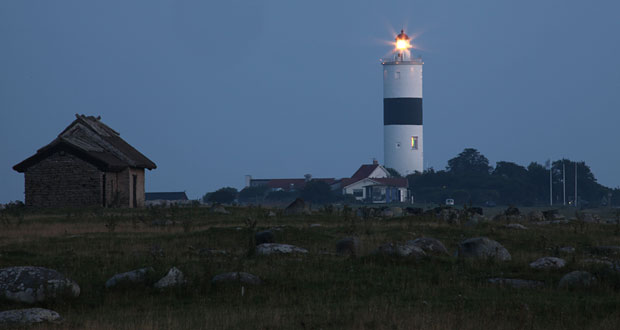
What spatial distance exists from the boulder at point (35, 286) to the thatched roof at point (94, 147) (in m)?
31.8

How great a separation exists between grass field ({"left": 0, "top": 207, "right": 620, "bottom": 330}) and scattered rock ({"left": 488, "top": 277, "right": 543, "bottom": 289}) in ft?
0.76

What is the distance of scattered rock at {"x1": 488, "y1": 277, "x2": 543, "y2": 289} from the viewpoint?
17.7m

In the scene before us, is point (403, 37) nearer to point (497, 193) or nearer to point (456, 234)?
point (497, 193)

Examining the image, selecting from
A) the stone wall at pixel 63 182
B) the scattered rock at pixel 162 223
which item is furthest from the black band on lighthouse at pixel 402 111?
the scattered rock at pixel 162 223

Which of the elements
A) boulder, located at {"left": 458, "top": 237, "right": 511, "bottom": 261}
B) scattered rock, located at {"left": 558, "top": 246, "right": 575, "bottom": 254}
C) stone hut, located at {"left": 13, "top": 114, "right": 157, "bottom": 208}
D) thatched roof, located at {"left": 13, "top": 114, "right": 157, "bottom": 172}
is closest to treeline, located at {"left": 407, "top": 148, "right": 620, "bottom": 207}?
thatched roof, located at {"left": 13, "top": 114, "right": 157, "bottom": 172}

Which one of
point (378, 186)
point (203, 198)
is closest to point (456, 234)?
point (378, 186)

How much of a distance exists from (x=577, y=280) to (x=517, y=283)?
1.14 meters

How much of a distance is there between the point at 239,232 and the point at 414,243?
6.34m

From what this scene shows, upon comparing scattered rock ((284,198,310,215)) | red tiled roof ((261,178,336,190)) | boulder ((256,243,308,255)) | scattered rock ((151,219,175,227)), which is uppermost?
red tiled roof ((261,178,336,190))

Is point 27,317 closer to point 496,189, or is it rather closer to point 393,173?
point 393,173

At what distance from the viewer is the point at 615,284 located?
17625 millimetres

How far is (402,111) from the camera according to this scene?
103438 millimetres

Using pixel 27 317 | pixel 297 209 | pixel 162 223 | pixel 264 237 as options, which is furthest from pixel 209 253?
pixel 297 209

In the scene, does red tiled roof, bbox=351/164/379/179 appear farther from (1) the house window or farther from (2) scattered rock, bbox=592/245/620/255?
(2) scattered rock, bbox=592/245/620/255
